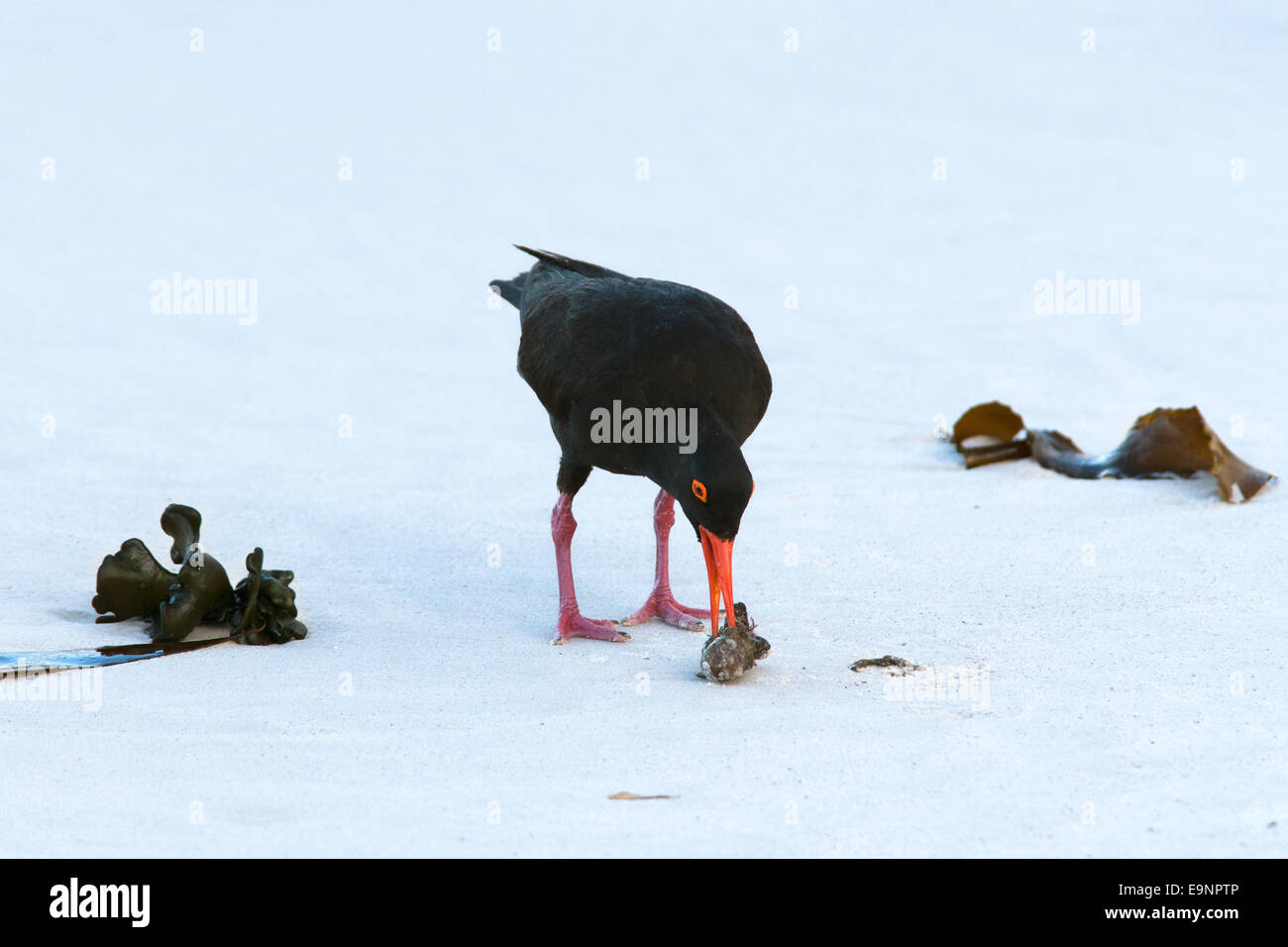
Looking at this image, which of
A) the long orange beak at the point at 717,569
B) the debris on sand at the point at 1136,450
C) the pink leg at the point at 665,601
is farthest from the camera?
the debris on sand at the point at 1136,450

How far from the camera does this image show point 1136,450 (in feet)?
23.5

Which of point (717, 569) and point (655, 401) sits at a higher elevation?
point (655, 401)

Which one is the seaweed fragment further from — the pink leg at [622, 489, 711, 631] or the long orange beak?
the long orange beak

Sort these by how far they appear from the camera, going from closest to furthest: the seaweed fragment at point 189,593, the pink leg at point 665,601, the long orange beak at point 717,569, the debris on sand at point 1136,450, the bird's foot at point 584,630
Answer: the long orange beak at point 717,569 → the seaweed fragment at point 189,593 → the bird's foot at point 584,630 → the pink leg at point 665,601 → the debris on sand at point 1136,450

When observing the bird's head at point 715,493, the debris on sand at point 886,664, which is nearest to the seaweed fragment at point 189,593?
the bird's head at point 715,493

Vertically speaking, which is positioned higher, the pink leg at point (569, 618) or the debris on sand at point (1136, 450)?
the debris on sand at point (1136, 450)

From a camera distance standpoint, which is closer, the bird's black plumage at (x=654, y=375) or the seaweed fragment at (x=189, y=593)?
the bird's black plumage at (x=654, y=375)

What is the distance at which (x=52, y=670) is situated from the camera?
14.7 feet

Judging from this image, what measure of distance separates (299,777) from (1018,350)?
25.4 feet

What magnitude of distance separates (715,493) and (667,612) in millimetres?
1135

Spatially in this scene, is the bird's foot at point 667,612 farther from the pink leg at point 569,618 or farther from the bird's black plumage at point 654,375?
the bird's black plumage at point 654,375

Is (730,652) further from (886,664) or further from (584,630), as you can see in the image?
(584,630)

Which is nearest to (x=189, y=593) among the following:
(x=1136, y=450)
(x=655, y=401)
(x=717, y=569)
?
(x=655, y=401)

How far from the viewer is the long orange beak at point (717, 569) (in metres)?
4.62
